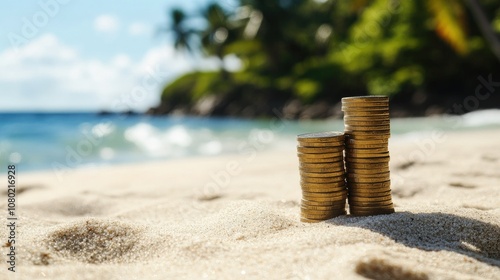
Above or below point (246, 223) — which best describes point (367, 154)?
above

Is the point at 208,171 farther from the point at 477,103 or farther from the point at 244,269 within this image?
the point at 477,103

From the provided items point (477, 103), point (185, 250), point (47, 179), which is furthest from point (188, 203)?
point (477, 103)

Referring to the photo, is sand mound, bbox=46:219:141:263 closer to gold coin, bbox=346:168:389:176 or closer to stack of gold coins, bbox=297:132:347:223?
stack of gold coins, bbox=297:132:347:223

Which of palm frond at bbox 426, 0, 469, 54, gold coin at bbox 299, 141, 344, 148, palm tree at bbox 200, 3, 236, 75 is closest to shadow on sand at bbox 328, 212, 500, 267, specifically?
gold coin at bbox 299, 141, 344, 148

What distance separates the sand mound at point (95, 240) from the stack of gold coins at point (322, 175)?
4.06ft

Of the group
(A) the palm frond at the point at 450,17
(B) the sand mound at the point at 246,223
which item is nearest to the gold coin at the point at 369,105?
(B) the sand mound at the point at 246,223

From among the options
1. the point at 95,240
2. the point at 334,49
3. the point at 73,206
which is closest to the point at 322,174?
the point at 95,240

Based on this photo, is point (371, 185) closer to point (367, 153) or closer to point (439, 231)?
point (367, 153)

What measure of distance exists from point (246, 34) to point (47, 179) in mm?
26928

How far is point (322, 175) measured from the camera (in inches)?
123

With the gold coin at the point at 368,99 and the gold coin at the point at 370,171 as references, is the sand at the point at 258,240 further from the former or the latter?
the gold coin at the point at 368,99

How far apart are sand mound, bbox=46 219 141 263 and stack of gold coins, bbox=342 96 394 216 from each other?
1585 mm

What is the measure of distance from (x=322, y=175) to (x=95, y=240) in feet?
5.28

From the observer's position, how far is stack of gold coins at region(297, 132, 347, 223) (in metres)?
3.11
